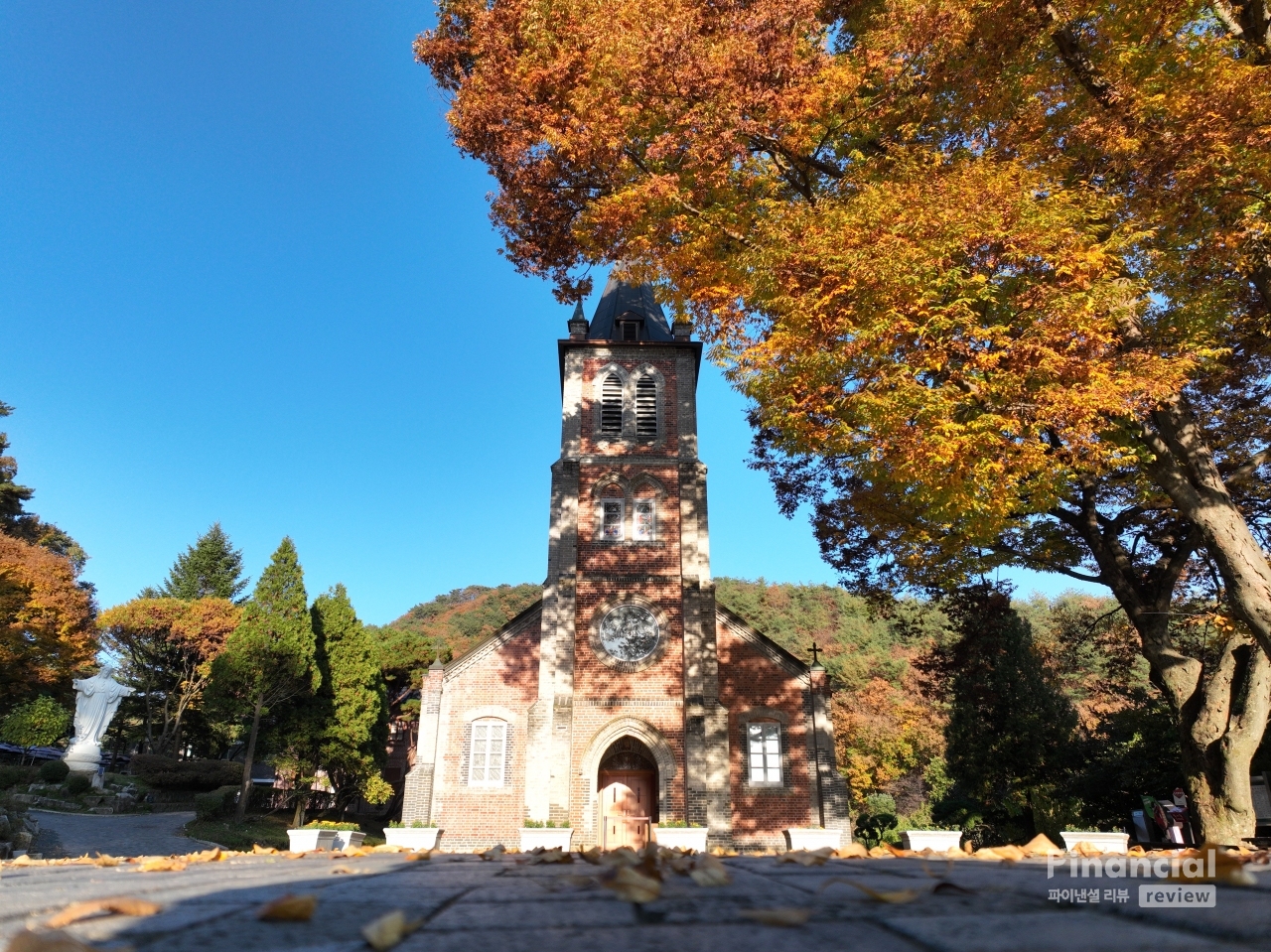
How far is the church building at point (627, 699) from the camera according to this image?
16938mm

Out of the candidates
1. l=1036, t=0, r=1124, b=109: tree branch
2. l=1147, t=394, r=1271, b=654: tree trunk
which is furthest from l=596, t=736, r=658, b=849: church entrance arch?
l=1036, t=0, r=1124, b=109: tree branch

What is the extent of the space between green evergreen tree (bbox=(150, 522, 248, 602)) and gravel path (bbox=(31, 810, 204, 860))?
101 ft

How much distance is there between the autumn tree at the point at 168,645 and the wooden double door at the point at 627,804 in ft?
86.9

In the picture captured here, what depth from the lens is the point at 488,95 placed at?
A: 389 inches

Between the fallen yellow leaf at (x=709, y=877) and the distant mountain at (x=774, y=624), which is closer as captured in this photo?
the fallen yellow leaf at (x=709, y=877)

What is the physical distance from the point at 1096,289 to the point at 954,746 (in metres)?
21.0

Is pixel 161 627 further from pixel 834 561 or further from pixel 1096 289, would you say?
pixel 1096 289

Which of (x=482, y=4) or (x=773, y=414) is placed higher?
(x=482, y=4)

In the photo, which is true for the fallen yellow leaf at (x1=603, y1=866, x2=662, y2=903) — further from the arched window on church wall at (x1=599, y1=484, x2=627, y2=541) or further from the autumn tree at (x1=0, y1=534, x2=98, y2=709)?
the autumn tree at (x1=0, y1=534, x2=98, y2=709)

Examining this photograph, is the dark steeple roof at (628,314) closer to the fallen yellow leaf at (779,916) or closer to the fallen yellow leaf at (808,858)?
the fallen yellow leaf at (808,858)

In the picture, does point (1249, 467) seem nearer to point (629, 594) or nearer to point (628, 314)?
point (629, 594)

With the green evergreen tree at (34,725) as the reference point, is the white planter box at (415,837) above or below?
below

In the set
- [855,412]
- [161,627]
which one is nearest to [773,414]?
[855,412]

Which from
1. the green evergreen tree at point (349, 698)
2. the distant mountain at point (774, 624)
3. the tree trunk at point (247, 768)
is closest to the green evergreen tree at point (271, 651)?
the tree trunk at point (247, 768)
